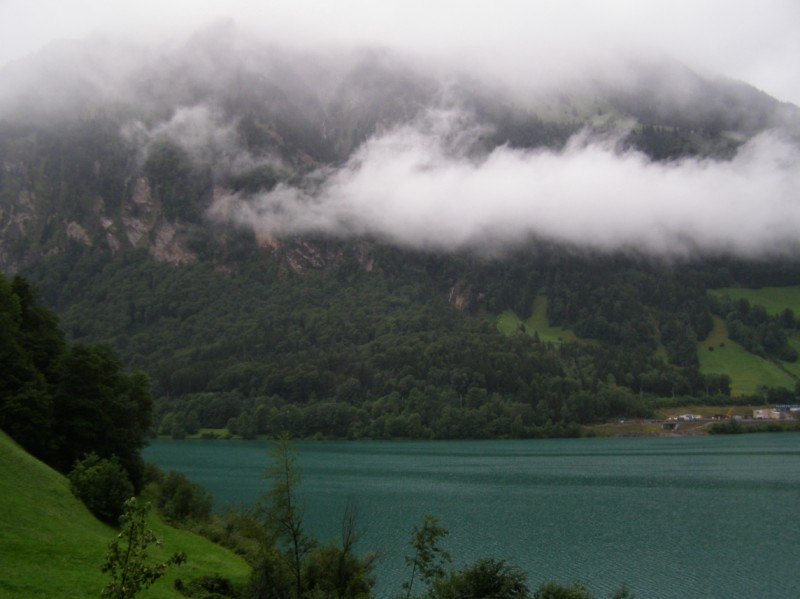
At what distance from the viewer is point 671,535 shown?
236ft

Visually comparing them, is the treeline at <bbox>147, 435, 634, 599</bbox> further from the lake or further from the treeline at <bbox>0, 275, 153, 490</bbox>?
the treeline at <bbox>0, 275, 153, 490</bbox>

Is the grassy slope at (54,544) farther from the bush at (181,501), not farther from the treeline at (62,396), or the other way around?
the bush at (181,501)

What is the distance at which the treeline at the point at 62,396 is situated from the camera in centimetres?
5766

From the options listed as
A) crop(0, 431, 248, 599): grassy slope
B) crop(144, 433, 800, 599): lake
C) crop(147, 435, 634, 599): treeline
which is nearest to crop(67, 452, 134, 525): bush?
crop(0, 431, 248, 599): grassy slope

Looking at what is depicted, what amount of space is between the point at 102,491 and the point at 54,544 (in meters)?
12.4

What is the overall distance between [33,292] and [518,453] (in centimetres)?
11454

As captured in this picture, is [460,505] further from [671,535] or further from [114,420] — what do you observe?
[114,420]

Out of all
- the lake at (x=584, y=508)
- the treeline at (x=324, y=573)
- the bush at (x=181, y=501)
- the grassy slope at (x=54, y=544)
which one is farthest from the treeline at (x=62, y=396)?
the lake at (x=584, y=508)

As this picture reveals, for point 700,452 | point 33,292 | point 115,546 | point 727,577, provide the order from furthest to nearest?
point 700,452 → point 33,292 → point 727,577 → point 115,546

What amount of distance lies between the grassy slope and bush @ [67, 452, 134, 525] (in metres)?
1.02

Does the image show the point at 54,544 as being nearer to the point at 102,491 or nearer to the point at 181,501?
the point at 102,491

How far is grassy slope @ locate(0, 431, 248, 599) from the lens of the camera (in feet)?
101

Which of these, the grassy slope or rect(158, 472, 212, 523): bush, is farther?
rect(158, 472, 212, 523): bush

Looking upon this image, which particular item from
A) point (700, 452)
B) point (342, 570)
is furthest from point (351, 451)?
point (342, 570)
